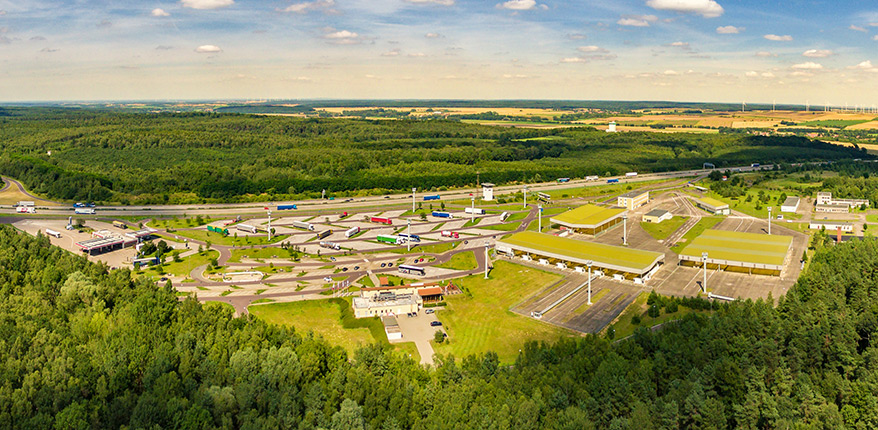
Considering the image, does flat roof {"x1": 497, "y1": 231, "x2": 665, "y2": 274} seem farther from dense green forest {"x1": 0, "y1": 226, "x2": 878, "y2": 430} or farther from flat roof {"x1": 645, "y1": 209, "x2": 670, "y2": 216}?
flat roof {"x1": 645, "y1": 209, "x2": 670, "y2": 216}

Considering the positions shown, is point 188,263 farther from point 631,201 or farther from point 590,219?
point 631,201

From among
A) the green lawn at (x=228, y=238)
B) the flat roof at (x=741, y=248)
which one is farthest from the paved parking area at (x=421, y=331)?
the green lawn at (x=228, y=238)

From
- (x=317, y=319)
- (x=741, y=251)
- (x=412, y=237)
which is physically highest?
(x=741, y=251)

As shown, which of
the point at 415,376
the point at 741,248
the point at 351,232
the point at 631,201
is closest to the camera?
the point at 415,376

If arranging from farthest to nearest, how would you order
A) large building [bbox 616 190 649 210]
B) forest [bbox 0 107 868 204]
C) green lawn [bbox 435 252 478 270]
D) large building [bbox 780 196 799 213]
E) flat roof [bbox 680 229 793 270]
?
forest [bbox 0 107 868 204]
large building [bbox 616 190 649 210]
large building [bbox 780 196 799 213]
green lawn [bbox 435 252 478 270]
flat roof [bbox 680 229 793 270]

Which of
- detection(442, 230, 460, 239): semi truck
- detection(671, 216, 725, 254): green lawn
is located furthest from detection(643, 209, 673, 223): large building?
detection(442, 230, 460, 239): semi truck

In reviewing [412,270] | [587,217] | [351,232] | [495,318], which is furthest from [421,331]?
[587,217]

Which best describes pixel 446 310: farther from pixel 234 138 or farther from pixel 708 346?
pixel 234 138

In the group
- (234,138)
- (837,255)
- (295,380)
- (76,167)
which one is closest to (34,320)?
(295,380)
